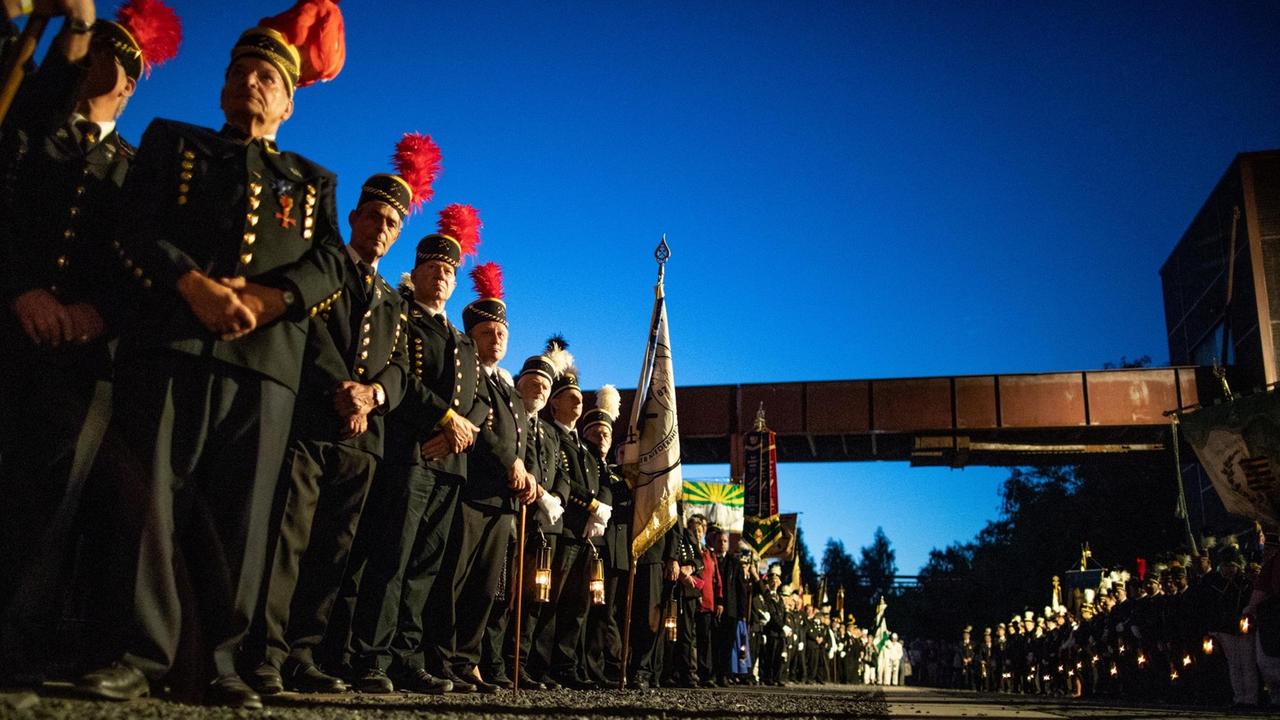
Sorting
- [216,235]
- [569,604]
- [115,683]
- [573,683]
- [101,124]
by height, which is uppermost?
[101,124]

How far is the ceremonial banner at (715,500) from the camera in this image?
21.7 metres

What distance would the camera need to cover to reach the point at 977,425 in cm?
2362

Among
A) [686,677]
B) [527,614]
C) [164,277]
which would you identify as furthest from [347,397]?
[686,677]

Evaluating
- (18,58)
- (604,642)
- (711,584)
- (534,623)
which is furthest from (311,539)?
(711,584)

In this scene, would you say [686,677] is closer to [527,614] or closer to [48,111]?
[527,614]

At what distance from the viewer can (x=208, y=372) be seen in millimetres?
2732

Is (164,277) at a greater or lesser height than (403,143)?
lesser

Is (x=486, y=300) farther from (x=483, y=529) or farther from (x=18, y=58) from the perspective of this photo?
(x=18, y=58)

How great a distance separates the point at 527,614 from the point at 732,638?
21.2ft

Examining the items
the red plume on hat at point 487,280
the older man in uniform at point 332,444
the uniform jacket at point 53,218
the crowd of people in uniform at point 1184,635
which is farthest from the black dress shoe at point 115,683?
the crowd of people in uniform at point 1184,635

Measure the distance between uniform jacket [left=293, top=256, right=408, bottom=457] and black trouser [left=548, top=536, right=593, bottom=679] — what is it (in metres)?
2.84

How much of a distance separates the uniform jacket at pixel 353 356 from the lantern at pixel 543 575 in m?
2.22

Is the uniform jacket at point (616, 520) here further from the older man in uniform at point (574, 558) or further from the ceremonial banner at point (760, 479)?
the ceremonial banner at point (760, 479)

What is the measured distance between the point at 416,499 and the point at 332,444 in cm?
80
